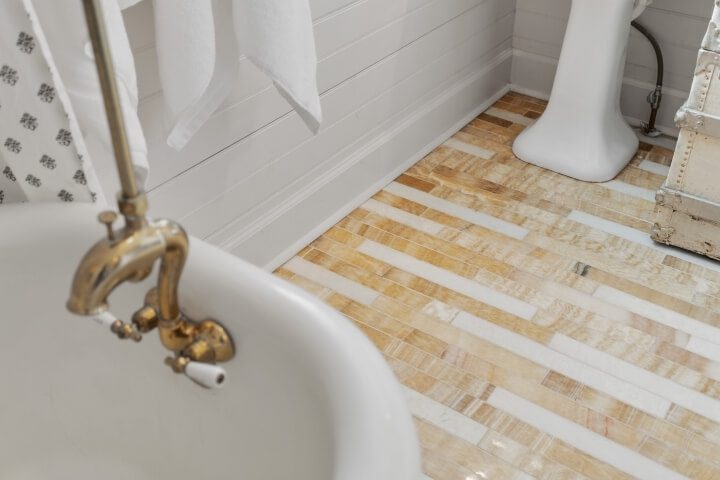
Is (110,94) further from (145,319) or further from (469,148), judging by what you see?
(469,148)

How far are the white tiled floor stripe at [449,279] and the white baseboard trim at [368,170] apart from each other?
0.15 meters

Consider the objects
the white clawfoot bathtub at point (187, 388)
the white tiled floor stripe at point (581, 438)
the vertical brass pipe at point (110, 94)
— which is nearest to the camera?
the vertical brass pipe at point (110, 94)

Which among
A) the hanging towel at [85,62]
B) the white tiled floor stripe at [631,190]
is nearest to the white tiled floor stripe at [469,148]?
the white tiled floor stripe at [631,190]

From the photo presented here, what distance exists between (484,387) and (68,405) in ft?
2.75

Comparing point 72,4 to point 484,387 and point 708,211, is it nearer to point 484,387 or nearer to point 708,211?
point 484,387

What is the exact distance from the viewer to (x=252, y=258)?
6.42 feet

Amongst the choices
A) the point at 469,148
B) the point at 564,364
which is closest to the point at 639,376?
the point at 564,364

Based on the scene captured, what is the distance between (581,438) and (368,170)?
0.98 meters

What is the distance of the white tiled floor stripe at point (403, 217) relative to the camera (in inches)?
85.7

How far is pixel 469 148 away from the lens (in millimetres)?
2537

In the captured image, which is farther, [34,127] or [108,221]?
[34,127]

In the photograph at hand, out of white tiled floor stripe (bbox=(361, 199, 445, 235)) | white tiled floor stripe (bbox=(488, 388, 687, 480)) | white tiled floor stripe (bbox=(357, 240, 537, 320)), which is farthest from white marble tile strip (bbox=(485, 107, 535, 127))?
white tiled floor stripe (bbox=(488, 388, 687, 480))

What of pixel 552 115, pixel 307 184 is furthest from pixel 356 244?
pixel 552 115

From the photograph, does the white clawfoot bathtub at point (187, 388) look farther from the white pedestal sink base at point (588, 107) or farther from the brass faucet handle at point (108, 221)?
the white pedestal sink base at point (588, 107)
